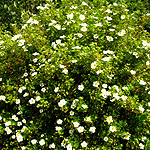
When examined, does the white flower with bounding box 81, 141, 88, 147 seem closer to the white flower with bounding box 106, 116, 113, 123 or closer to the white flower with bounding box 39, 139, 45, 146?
the white flower with bounding box 106, 116, 113, 123

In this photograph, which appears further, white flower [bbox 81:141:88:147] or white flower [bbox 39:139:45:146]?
white flower [bbox 39:139:45:146]

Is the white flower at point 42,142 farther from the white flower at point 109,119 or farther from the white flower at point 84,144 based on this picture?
the white flower at point 109,119

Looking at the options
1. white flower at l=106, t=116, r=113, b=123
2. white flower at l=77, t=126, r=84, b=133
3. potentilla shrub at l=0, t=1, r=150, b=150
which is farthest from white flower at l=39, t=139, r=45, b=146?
white flower at l=106, t=116, r=113, b=123

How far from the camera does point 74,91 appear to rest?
9.30 ft

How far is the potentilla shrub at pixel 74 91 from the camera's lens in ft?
8.73

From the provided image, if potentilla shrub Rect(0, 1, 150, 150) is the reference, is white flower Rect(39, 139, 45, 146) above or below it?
below

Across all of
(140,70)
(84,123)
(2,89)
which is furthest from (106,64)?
(2,89)

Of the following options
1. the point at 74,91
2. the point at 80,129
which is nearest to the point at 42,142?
the point at 80,129

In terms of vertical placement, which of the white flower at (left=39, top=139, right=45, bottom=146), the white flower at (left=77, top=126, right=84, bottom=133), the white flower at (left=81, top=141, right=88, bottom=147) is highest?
the white flower at (left=77, top=126, right=84, bottom=133)

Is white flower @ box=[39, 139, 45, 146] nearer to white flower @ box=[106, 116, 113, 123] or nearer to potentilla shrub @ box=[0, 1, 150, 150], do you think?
potentilla shrub @ box=[0, 1, 150, 150]

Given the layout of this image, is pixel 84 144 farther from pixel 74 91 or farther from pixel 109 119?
pixel 74 91

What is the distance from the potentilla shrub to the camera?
8.73 ft

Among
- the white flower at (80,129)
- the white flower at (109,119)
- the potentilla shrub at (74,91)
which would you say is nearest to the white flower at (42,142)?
the potentilla shrub at (74,91)

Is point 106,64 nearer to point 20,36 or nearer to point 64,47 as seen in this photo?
point 64,47
